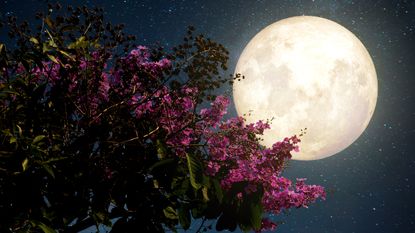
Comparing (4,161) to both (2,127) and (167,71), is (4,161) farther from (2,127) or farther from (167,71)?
(167,71)

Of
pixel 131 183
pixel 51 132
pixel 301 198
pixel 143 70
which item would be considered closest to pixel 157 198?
pixel 131 183

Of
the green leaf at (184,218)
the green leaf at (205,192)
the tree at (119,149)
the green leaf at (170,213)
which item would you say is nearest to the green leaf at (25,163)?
the tree at (119,149)

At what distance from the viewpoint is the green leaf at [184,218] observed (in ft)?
13.0

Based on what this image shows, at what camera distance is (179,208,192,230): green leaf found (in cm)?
396

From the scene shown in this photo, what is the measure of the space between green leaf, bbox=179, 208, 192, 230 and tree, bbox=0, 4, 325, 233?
0.5 inches

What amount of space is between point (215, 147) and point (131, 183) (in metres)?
1.76

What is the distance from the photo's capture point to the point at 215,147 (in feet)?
18.5

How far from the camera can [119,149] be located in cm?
498

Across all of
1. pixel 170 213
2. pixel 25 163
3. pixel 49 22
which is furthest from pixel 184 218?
pixel 49 22

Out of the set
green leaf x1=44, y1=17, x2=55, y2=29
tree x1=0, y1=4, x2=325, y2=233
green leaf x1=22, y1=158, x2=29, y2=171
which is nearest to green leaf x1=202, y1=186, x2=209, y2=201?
tree x1=0, y1=4, x2=325, y2=233

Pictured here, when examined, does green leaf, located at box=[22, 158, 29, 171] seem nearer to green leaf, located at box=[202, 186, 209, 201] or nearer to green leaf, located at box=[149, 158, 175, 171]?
green leaf, located at box=[149, 158, 175, 171]

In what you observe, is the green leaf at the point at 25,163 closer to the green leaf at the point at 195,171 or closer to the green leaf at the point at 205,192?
the green leaf at the point at 195,171

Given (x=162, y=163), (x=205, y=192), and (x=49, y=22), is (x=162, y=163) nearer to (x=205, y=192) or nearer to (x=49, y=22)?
(x=205, y=192)

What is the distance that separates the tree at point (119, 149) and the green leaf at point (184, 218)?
1 centimetres
